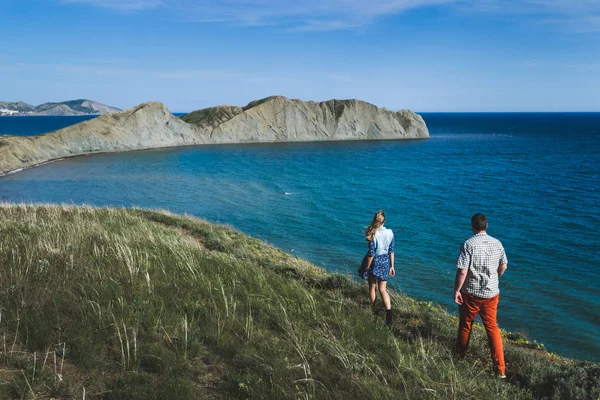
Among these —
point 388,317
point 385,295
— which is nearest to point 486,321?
point 388,317

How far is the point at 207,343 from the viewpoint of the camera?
223 inches

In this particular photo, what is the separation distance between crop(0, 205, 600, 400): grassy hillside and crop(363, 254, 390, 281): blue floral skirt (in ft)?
2.27

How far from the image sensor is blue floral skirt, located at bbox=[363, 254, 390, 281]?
7.82 m

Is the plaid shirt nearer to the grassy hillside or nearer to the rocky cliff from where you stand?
the grassy hillside

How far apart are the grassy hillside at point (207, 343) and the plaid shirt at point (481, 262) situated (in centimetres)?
107

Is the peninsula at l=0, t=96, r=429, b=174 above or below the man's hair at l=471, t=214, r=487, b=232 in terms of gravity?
above

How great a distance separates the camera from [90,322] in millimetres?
5664

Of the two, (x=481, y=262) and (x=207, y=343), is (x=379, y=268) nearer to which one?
(x=481, y=262)

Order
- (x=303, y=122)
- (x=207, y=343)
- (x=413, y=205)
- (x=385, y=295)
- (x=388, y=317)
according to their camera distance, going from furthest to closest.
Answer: (x=303, y=122)
(x=413, y=205)
(x=385, y=295)
(x=388, y=317)
(x=207, y=343)

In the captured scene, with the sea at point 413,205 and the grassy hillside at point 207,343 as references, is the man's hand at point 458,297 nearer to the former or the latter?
the grassy hillside at point 207,343

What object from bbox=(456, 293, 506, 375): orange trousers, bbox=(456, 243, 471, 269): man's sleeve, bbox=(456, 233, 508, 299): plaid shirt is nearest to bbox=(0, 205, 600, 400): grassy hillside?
bbox=(456, 293, 506, 375): orange trousers

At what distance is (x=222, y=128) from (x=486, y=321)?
91.4 metres

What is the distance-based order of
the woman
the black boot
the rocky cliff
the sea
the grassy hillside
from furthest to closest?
the rocky cliff < the sea < the woman < the black boot < the grassy hillside

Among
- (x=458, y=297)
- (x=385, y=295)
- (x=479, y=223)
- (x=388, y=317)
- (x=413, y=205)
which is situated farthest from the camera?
(x=413, y=205)
